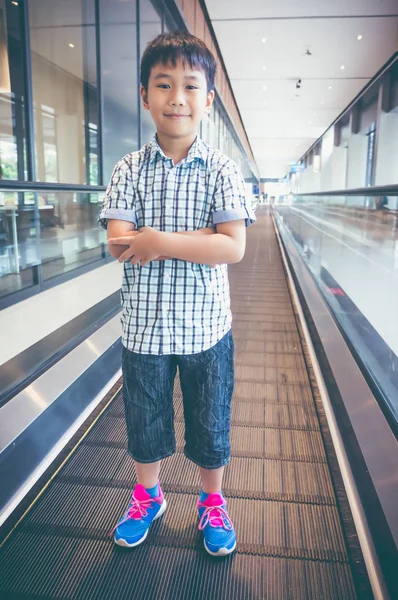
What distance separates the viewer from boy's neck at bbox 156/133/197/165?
1.55 m

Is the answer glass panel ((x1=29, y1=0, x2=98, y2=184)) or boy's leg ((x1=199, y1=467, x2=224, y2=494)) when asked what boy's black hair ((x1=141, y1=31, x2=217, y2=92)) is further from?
glass panel ((x1=29, y1=0, x2=98, y2=184))

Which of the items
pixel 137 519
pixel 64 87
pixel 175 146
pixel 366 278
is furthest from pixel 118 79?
pixel 137 519

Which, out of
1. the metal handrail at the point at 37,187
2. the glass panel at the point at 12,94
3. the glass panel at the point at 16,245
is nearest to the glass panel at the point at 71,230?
the glass panel at the point at 12,94

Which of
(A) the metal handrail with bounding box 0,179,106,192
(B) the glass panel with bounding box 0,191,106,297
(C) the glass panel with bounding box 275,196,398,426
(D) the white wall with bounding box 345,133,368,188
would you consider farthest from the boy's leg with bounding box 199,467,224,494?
(D) the white wall with bounding box 345,133,368,188

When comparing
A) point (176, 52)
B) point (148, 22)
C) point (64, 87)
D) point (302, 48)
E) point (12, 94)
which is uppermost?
point (302, 48)

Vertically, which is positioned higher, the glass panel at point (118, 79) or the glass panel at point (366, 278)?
the glass panel at point (118, 79)

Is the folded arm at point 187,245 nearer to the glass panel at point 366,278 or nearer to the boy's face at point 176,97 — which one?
the boy's face at point 176,97

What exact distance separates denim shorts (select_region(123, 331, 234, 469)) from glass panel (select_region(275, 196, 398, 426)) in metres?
0.98

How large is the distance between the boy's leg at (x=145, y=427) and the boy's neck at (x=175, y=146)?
2.20ft

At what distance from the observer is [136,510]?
1.83 metres

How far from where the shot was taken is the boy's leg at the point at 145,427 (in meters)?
1.66

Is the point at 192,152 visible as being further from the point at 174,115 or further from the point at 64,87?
the point at 64,87

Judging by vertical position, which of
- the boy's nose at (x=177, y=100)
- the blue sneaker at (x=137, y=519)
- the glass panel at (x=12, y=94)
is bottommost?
the blue sneaker at (x=137, y=519)

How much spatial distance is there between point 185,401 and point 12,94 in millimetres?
5701
